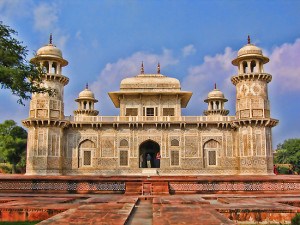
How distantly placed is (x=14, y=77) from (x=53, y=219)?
5668 mm

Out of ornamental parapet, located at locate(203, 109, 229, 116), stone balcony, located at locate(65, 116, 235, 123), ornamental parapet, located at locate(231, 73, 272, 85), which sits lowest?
stone balcony, located at locate(65, 116, 235, 123)

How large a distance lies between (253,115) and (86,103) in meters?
23.3

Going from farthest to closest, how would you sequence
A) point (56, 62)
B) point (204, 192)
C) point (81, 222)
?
point (56, 62)
point (204, 192)
point (81, 222)

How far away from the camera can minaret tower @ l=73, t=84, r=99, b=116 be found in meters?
42.2

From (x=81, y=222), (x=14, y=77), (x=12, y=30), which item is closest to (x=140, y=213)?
(x=81, y=222)

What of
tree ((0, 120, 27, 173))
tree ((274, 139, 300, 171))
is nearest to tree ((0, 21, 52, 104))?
tree ((0, 120, 27, 173))

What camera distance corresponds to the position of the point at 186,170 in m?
28.0

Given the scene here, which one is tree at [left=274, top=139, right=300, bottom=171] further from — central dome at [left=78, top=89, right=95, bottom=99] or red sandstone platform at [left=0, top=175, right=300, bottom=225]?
red sandstone platform at [left=0, top=175, right=300, bottom=225]

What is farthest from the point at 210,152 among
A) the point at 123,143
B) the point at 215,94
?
the point at 215,94

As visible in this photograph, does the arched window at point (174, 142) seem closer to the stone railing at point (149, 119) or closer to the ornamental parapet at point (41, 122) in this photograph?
the stone railing at point (149, 119)

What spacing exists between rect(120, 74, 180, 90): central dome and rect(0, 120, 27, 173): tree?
2224 centimetres

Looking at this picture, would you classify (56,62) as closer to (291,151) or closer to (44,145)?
(44,145)

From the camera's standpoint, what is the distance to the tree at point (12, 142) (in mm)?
44906

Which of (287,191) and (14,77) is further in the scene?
(287,191)
